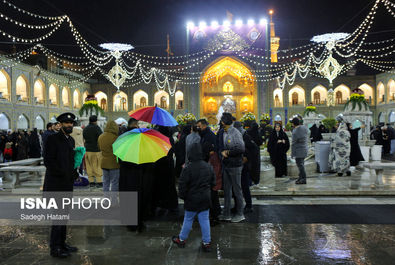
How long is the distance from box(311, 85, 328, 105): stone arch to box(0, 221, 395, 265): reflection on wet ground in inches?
1236

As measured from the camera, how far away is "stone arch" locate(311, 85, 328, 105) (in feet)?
111

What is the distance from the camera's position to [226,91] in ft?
109

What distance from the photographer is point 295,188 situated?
22.9 ft

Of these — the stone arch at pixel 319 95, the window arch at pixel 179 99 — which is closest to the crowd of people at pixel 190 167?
the stone arch at pixel 319 95

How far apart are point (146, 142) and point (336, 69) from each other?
73.9ft

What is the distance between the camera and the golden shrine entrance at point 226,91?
31.8m

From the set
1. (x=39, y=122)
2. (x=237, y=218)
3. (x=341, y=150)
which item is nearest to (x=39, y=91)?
(x=39, y=122)

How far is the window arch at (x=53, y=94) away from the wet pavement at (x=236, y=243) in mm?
27598

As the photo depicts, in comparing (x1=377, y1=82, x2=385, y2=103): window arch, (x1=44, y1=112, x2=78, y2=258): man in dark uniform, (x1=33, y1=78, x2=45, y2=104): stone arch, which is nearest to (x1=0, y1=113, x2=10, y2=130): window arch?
(x1=33, y1=78, x2=45, y2=104): stone arch

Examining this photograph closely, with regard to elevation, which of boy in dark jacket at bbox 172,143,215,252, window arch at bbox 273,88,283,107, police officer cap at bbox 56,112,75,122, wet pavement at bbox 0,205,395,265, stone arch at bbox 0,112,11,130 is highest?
window arch at bbox 273,88,283,107

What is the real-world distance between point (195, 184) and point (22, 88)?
27319mm

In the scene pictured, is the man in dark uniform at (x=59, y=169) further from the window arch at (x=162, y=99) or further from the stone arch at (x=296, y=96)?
the window arch at (x=162, y=99)

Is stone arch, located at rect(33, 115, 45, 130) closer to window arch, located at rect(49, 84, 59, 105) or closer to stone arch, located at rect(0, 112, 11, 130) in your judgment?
window arch, located at rect(49, 84, 59, 105)

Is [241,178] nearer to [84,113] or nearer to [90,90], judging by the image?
[84,113]
